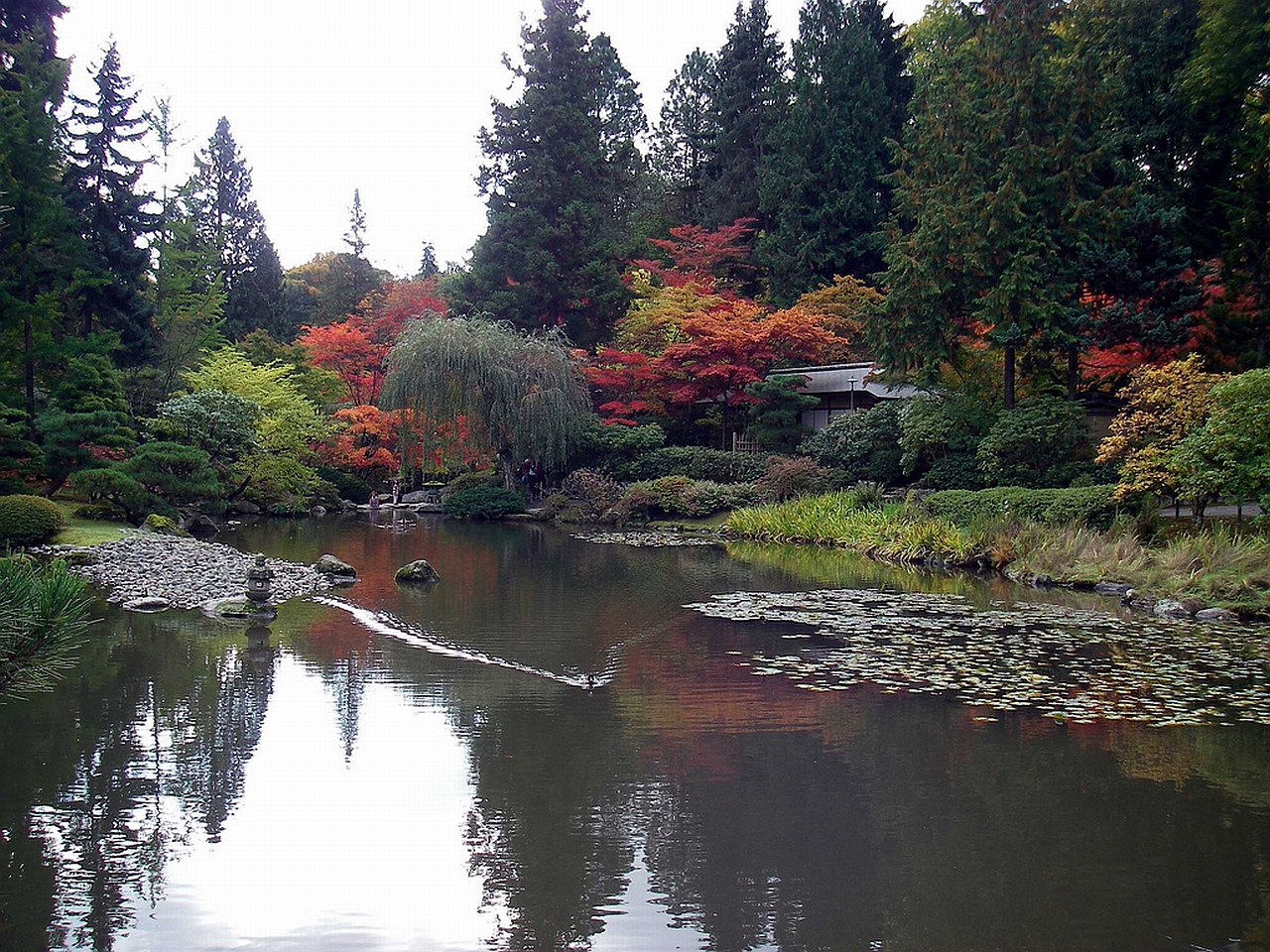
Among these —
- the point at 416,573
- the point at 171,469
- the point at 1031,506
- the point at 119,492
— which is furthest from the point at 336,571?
the point at 1031,506

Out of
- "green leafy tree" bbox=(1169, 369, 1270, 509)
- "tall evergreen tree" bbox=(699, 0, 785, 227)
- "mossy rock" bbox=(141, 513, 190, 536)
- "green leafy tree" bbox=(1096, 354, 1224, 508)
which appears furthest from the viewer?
"tall evergreen tree" bbox=(699, 0, 785, 227)

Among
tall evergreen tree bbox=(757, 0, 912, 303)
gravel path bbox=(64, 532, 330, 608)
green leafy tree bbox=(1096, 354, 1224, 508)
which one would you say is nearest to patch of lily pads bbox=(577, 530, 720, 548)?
gravel path bbox=(64, 532, 330, 608)

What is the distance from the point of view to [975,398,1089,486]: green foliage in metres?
17.0

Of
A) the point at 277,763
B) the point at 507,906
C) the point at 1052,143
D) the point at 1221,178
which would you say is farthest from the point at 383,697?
the point at 1221,178

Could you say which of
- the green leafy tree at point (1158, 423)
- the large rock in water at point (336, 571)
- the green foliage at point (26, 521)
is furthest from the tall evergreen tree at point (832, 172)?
the green foliage at point (26, 521)

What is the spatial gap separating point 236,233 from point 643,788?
39329 millimetres

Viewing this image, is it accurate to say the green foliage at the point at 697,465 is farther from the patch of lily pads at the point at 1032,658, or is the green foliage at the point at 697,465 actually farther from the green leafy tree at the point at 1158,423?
the patch of lily pads at the point at 1032,658

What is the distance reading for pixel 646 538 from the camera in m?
20.6

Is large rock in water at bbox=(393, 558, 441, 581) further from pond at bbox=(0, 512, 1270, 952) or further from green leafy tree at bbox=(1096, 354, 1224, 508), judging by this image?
green leafy tree at bbox=(1096, 354, 1224, 508)

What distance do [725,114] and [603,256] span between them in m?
9.64

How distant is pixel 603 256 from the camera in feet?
102

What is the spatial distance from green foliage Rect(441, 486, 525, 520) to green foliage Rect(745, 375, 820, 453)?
643cm

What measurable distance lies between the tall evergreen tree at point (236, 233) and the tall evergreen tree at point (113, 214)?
1259 centimetres

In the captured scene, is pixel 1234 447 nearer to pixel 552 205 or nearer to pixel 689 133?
pixel 552 205
